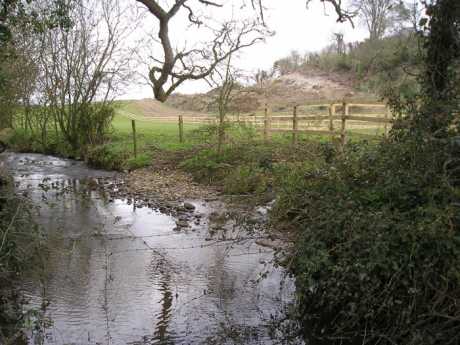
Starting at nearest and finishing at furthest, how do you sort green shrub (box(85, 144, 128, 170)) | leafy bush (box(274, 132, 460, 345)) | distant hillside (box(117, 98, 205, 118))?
leafy bush (box(274, 132, 460, 345)), green shrub (box(85, 144, 128, 170)), distant hillside (box(117, 98, 205, 118))

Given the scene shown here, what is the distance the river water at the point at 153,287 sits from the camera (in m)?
5.05

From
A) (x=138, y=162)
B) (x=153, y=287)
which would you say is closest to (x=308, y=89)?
(x=138, y=162)

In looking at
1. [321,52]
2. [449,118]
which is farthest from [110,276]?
[321,52]

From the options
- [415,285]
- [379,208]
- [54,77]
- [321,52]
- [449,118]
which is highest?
[321,52]

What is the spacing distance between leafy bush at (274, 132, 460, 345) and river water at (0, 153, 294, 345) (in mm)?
866

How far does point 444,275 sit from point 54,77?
20009 mm

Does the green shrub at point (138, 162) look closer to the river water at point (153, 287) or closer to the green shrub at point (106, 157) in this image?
the green shrub at point (106, 157)

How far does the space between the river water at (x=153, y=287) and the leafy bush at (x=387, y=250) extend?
2.84ft

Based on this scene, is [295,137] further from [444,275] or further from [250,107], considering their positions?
[444,275]

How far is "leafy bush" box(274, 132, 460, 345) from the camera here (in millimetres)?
3764

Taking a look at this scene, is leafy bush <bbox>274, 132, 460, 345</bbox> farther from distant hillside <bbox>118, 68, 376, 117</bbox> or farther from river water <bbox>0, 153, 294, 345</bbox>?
distant hillside <bbox>118, 68, 376, 117</bbox>

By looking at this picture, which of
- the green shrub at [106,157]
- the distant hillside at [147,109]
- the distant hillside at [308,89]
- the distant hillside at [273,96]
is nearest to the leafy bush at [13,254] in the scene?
the distant hillside at [273,96]

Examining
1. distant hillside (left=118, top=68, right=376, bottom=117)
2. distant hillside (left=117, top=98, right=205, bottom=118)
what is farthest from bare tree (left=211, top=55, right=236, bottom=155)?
distant hillside (left=117, top=98, right=205, bottom=118)

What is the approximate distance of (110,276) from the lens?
653cm
